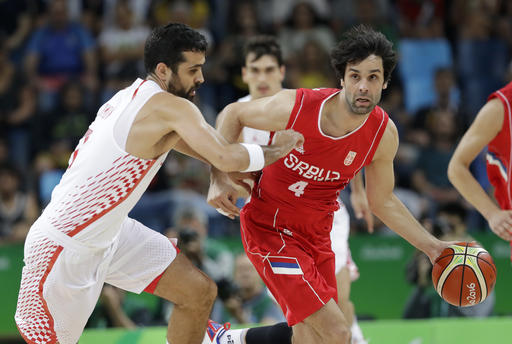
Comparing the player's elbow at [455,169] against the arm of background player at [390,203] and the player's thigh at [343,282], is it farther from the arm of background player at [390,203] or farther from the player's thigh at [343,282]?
the player's thigh at [343,282]

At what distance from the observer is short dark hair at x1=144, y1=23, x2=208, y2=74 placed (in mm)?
5066

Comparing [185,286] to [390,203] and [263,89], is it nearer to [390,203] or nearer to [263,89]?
[390,203]

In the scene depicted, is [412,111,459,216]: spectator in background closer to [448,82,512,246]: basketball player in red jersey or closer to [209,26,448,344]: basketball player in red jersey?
[448,82,512,246]: basketball player in red jersey

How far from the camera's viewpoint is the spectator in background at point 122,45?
11.5m

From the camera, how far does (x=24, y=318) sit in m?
5.15

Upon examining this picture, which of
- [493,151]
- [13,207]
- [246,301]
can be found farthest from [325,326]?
[13,207]

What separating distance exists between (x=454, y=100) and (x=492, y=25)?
1651mm

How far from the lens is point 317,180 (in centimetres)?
550

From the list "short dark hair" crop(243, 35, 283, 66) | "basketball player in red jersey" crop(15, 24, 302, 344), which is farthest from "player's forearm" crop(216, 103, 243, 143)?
"short dark hair" crop(243, 35, 283, 66)

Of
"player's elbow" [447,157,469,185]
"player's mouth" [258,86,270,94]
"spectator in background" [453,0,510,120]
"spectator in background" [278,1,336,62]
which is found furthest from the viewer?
"spectator in background" [453,0,510,120]

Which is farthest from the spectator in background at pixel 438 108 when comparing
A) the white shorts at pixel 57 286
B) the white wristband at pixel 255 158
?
the white shorts at pixel 57 286

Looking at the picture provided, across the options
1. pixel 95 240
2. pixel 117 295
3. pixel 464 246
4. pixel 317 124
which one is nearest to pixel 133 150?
pixel 95 240

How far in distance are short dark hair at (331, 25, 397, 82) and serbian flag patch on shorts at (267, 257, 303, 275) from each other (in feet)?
4.13

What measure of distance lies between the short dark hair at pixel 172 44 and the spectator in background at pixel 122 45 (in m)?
6.35
